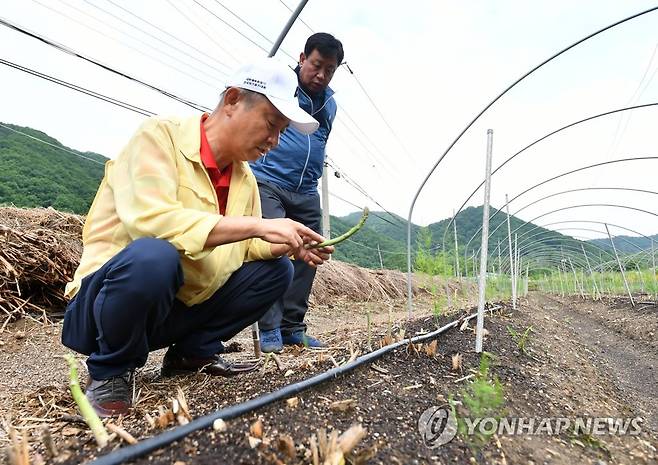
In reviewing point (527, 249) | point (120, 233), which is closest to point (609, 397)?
point (120, 233)

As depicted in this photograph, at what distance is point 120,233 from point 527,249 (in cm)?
1571

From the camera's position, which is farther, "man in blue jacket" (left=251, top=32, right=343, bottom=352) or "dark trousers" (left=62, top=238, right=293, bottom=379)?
"man in blue jacket" (left=251, top=32, right=343, bottom=352)

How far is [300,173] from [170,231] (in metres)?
1.25

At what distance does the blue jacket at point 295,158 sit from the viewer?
243cm

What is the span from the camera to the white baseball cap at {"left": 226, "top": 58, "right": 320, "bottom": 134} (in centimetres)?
141

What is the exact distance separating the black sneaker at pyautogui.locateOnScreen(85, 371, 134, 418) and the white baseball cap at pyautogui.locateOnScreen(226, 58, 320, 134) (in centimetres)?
94

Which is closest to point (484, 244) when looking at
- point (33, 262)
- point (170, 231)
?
point (170, 231)

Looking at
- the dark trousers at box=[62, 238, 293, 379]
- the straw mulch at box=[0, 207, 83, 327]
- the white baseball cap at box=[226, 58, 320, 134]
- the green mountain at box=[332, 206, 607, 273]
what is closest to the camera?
the dark trousers at box=[62, 238, 293, 379]

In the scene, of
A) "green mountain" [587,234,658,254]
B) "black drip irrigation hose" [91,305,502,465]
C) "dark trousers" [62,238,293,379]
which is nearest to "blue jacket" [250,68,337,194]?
"dark trousers" [62,238,293,379]

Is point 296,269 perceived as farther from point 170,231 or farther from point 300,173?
point 170,231

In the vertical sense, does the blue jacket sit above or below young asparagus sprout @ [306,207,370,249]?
above

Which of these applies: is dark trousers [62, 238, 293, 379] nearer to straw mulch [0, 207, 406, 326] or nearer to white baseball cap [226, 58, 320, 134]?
white baseball cap [226, 58, 320, 134]

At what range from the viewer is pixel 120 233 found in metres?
1.41

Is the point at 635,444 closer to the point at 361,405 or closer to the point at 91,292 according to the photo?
the point at 361,405
